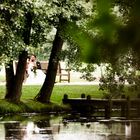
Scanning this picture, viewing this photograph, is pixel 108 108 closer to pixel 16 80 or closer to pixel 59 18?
pixel 16 80

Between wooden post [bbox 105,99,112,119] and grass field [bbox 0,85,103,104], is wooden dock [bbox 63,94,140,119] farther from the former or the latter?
grass field [bbox 0,85,103,104]

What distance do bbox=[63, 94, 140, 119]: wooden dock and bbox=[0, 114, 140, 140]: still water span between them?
2179 millimetres

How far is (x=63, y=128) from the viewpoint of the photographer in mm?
21141

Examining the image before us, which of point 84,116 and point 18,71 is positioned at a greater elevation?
point 18,71

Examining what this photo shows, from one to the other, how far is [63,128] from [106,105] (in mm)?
6652

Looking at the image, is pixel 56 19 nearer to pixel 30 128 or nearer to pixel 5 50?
pixel 5 50

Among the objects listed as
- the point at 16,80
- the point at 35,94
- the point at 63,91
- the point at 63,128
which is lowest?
the point at 63,128

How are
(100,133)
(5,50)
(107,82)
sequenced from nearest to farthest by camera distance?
1. (100,133)
2. (5,50)
3. (107,82)

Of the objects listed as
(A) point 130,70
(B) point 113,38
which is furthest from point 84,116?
(B) point 113,38

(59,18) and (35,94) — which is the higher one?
(59,18)

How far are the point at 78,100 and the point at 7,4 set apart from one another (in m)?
8.70

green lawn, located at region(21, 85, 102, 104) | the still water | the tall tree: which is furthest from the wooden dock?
the still water

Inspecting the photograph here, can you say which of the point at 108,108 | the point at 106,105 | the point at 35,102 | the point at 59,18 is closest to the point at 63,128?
the point at 59,18

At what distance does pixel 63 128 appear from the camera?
832 inches
